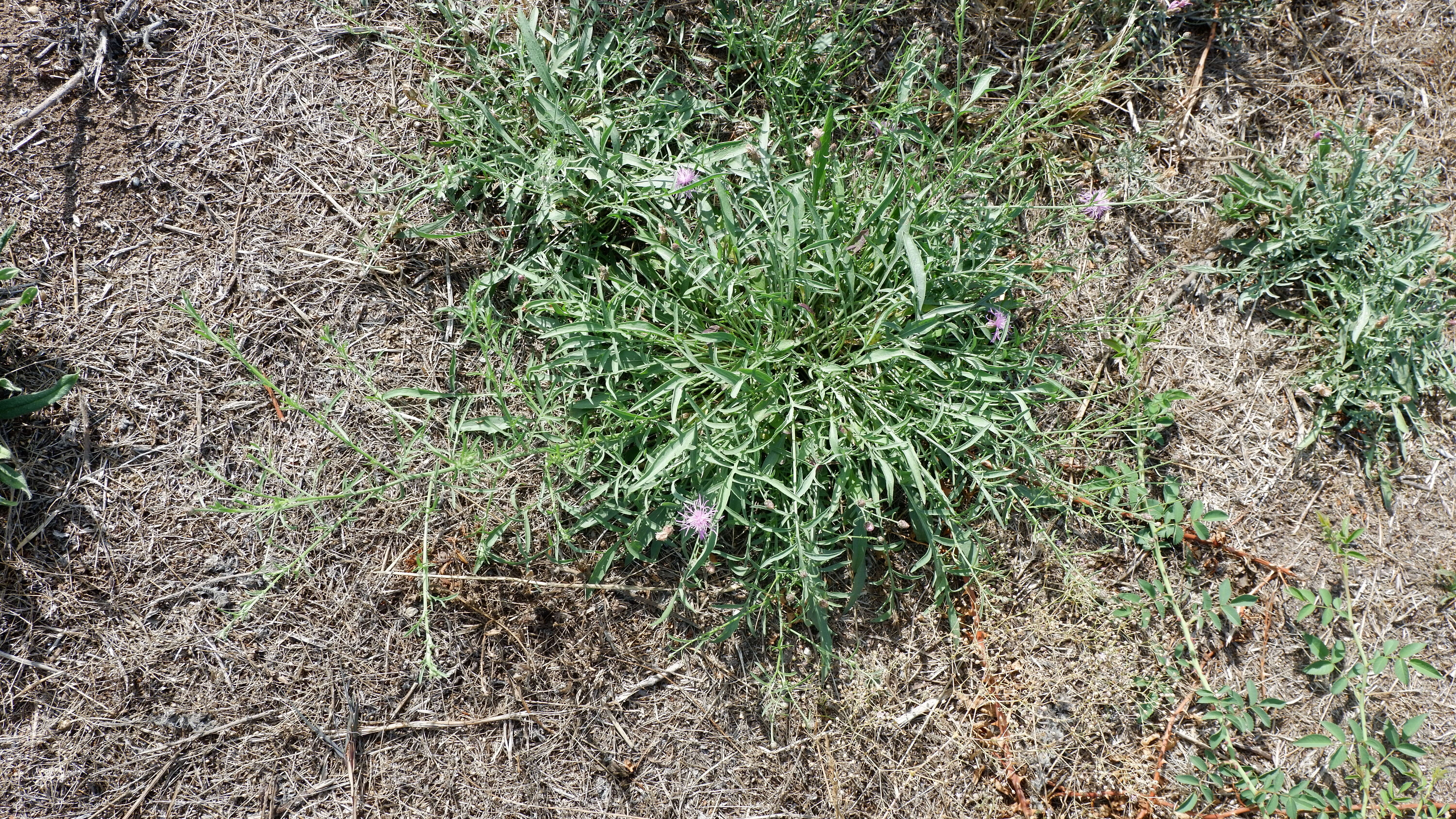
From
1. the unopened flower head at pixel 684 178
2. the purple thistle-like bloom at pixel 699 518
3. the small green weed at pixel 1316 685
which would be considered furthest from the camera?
the small green weed at pixel 1316 685

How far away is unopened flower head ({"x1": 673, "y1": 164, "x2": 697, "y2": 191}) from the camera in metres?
1.83

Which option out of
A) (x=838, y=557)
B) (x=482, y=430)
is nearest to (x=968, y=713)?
(x=838, y=557)

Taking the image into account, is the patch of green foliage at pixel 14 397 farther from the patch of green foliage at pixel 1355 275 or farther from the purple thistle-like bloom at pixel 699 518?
the patch of green foliage at pixel 1355 275

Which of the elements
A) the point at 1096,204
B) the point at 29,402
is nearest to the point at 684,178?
the point at 1096,204

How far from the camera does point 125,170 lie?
1910 millimetres

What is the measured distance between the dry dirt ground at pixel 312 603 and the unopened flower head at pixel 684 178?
0.62 meters

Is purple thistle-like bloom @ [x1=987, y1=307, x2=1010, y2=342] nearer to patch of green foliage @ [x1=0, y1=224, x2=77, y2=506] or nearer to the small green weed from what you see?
the small green weed

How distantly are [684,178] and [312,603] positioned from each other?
Answer: 1432 mm

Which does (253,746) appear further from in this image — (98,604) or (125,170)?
(125,170)

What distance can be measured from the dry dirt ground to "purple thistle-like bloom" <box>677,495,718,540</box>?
0.83ft

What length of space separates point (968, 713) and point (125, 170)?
8.68 feet

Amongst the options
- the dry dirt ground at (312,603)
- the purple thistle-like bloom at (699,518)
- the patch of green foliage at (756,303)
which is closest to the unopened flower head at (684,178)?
the patch of green foliage at (756,303)

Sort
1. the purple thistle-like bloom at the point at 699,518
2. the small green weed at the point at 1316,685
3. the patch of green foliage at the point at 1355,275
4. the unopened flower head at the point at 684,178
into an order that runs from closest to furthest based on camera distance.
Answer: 1. the purple thistle-like bloom at the point at 699,518
2. the unopened flower head at the point at 684,178
3. the small green weed at the point at 1316,685
4. the patch of green foliage at the point at 1355,275

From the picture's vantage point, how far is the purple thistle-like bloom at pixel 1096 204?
6.80 ft
